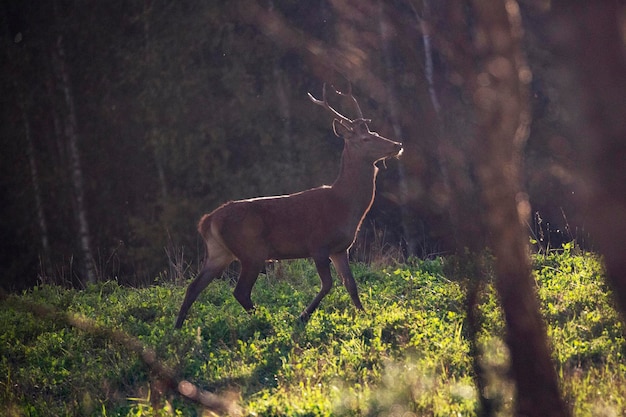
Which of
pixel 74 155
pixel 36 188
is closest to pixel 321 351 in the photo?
pixel 74 155

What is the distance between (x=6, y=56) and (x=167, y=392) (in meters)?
15.6

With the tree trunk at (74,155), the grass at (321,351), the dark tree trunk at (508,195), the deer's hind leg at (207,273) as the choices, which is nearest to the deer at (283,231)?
the deer's hind leg at (207,273)

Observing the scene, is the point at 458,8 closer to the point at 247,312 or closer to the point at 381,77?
the point at 247,312

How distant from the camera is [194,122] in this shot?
19234mm

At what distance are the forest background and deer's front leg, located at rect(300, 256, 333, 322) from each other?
6143 millimetres

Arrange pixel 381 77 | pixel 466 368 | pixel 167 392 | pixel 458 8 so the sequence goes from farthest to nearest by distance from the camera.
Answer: pixel 381 77 → pixel 167 392 → pixel 466 368 → pixel 458 8

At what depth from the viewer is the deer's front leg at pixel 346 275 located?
9594 mm

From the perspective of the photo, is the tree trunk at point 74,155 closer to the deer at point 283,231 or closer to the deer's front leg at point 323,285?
the deer at point 283,231

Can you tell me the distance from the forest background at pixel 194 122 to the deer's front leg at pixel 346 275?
586cm

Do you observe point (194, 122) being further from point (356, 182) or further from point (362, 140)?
point (356, 182)

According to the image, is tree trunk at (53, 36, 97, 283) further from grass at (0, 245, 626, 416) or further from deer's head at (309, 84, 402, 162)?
deer's head at (309, 84, 402, 162)

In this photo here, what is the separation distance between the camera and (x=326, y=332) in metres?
8.52

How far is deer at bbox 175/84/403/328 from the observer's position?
9930mm

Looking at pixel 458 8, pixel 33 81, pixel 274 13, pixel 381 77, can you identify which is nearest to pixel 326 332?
pixel 458 8
